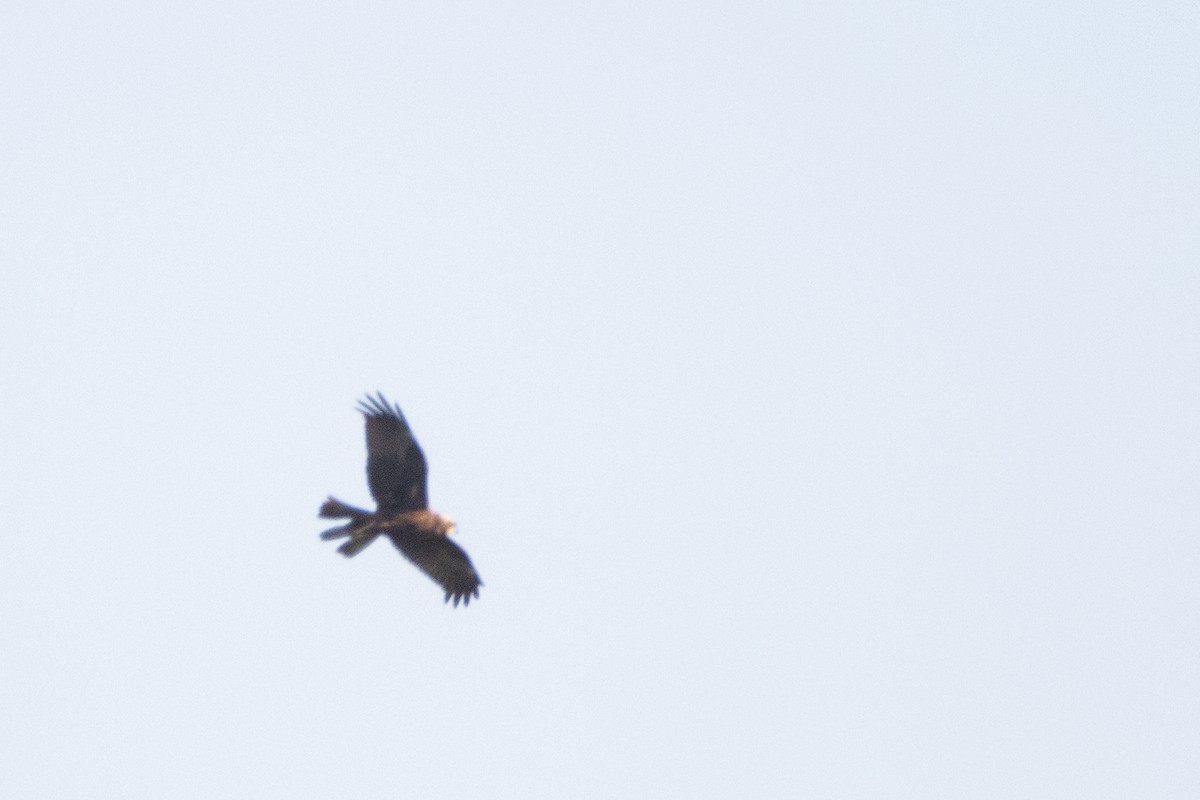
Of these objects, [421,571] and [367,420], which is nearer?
[367,420]

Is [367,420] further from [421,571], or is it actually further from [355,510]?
[421,571]

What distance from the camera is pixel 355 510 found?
17.0 meters

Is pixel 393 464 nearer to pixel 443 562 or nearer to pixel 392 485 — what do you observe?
pixel 392 485

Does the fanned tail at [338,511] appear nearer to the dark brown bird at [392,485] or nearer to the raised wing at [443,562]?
the dark brown bird at [392,485]

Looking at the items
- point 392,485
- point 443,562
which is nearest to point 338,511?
point 392,485

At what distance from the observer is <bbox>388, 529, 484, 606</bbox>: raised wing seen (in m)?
18.2

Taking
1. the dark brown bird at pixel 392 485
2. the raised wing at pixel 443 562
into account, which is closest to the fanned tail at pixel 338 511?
the dark brown bird at pixel 392 485

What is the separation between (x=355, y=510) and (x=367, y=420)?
1.06 metres

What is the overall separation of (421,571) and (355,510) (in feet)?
6.47

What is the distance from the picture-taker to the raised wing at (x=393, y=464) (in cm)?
1730

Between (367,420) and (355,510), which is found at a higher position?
(367,420)

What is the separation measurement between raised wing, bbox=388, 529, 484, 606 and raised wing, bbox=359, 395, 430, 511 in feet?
2.39

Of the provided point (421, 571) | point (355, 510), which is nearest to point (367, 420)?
point (355, 510)

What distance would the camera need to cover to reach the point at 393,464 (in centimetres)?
1731
